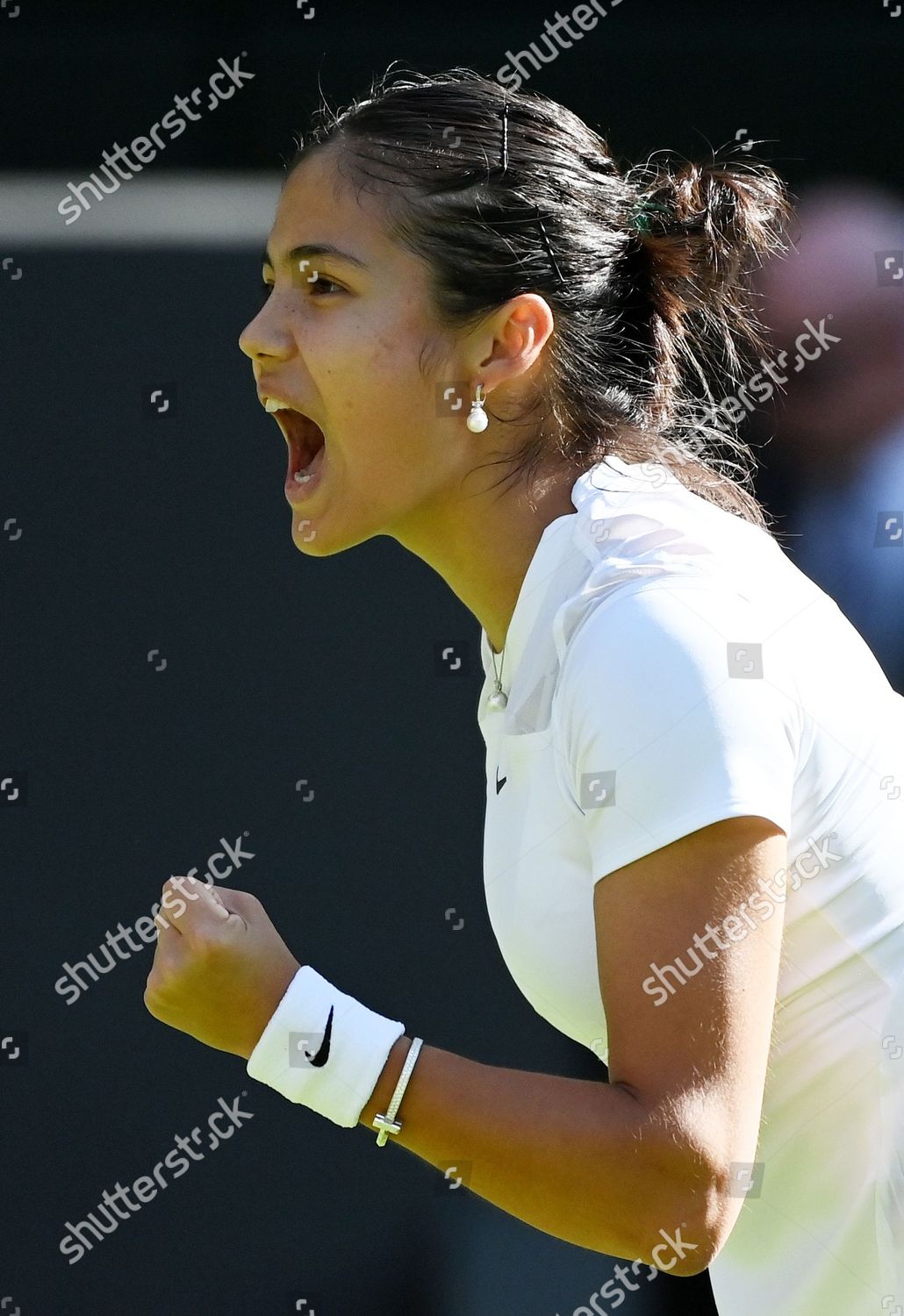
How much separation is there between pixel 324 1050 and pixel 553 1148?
0.79 ft

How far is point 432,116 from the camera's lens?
163 cm

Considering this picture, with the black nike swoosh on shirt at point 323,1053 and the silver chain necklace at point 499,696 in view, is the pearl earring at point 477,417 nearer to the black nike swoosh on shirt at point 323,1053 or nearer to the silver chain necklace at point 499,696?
the silver chain necklace at point 499,696

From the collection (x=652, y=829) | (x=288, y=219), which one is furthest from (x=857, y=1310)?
(x=288, y=219)

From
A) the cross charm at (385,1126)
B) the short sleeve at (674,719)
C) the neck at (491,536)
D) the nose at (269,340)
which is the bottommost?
the cross charm at (385,1126)

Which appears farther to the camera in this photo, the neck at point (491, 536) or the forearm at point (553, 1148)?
the neck at point (491, 536)

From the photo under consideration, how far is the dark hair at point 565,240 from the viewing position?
62.3 inches

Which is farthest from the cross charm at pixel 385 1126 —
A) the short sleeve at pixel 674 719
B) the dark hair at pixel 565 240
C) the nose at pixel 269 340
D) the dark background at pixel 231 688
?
the dark background at pixel 231 688

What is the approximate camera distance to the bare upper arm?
1066mm

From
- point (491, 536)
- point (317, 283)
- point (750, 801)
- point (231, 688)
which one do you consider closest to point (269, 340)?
point (317, 283)

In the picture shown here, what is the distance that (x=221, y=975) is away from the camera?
132cm

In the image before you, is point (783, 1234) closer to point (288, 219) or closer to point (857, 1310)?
point (857, 1310)

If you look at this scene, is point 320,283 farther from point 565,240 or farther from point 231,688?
point 231,688

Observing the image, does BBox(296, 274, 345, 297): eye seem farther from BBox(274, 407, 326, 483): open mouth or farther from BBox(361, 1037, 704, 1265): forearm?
BBox(361, 1037, 704, 1265): forearm

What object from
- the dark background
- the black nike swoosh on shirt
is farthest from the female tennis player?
the dark background
